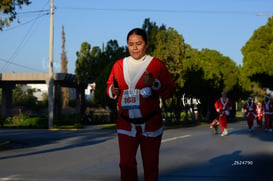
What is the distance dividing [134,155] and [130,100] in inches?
19.0

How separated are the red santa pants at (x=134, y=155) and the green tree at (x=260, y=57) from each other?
4205cm

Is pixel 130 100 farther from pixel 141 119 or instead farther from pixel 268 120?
pixel 268 120

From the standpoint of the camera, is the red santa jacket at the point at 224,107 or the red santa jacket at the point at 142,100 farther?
the red santa jacket at the point at 224,107

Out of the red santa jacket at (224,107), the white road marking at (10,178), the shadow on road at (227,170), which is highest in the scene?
the red santa jacket at (224,107)

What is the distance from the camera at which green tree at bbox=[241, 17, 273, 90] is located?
4659 centimetres

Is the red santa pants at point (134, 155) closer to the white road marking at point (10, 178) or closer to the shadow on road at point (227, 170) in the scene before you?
the shadow on road at point (227, 170)

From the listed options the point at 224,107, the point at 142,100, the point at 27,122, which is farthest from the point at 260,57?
the point at 142,100

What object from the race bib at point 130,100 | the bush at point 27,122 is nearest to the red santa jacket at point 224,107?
the race bib at point 130,100

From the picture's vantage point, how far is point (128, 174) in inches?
190

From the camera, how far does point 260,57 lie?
4759 cm

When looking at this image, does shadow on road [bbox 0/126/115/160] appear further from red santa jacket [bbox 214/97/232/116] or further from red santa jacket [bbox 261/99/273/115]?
red santa jacket [bbox 261/99/273/115]

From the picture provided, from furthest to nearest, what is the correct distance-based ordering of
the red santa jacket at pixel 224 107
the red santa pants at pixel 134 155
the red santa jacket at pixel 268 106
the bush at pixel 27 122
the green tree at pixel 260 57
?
the green tree at pixel 260 57
the bush at pixel 27 122
the red santa jacket at pixel 268 106
the red santa jacket at pixel 224 107
the red santa pants at pixel 134 155

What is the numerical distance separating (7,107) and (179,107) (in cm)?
1813

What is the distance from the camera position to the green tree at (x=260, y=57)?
153 feet
